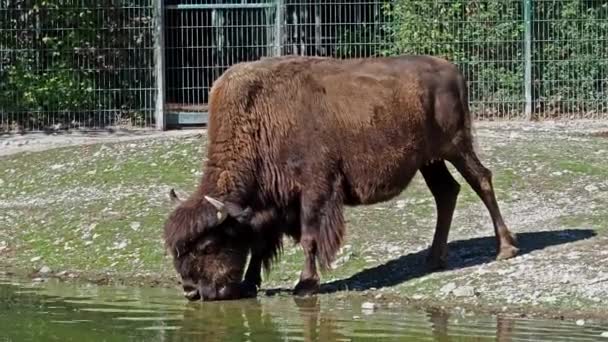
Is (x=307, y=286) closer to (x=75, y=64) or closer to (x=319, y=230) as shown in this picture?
(x=319, y=230)

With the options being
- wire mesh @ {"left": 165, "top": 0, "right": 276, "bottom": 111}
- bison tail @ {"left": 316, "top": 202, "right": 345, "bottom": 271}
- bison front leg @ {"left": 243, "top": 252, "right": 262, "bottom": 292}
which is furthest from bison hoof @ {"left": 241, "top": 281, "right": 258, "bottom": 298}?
wire mesh @ {"left": 165, "top": 0, "right": 276, "bottom": 111}

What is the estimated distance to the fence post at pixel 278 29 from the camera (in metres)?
21.6

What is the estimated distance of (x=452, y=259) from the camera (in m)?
12.8

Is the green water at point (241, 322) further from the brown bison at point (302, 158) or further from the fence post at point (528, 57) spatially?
the fence post at point (528, 57)

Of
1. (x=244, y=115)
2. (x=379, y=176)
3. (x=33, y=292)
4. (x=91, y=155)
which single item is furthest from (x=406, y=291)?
(x=91, y=155)

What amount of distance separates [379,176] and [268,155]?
1.04m

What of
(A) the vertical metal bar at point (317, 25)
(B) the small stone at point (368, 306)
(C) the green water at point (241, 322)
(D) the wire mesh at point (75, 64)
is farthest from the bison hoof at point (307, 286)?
(A) the vertical metal bar at point (317, 25)

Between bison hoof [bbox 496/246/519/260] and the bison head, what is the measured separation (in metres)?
2.30

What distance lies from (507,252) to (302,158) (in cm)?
205

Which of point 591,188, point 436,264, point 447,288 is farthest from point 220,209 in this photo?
point 591,188

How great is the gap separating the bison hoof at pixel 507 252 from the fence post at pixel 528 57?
9431mm

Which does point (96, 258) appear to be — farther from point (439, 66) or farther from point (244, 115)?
point (439, 66)

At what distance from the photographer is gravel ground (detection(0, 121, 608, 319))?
11703 mm

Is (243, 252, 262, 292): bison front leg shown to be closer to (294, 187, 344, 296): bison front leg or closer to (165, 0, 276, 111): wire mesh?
(294, 187, 344, 296): bison front leg
